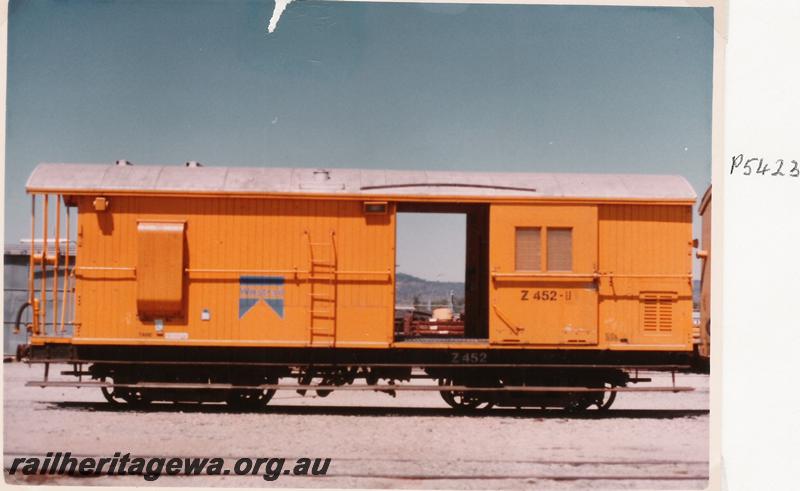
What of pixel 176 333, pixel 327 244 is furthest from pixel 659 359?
pixel 176 333

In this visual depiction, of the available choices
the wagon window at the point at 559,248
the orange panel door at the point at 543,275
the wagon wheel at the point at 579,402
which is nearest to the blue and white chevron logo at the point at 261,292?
the orange panel door at the point at 543,275

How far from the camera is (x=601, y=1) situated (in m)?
8.87

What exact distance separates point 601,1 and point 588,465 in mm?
5937

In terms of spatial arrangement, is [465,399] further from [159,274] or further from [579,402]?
[159,274]

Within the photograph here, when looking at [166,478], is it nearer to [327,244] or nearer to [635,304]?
[327,244]

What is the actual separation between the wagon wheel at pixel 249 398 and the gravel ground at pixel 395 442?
13.2 inches

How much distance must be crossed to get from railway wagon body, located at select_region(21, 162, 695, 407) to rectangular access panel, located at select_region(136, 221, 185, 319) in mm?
24

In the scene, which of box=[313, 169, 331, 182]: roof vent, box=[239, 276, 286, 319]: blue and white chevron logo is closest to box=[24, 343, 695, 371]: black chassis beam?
box=[239, 276, 286, 319]: blue and white chevron logo

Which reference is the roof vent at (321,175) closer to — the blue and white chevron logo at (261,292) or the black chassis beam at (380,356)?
the blue and white chevron logo at (261,292)

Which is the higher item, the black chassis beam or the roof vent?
the roof vent

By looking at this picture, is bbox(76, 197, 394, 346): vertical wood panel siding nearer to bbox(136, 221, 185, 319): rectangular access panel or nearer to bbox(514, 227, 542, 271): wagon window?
bbox(136, 221, 185, 319): rectangular access panel

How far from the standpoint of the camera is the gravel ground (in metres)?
8.82

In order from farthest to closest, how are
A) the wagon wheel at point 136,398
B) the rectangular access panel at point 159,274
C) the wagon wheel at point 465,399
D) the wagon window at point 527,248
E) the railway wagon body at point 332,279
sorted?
the wagon wheel at point 465,399
the wagon wheel at point 136,398
the wagon window at point 527,248
the railway wagon body at point 332,279
the rectangular access panel at point 159,274

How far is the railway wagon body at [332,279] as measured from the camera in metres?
12.5
